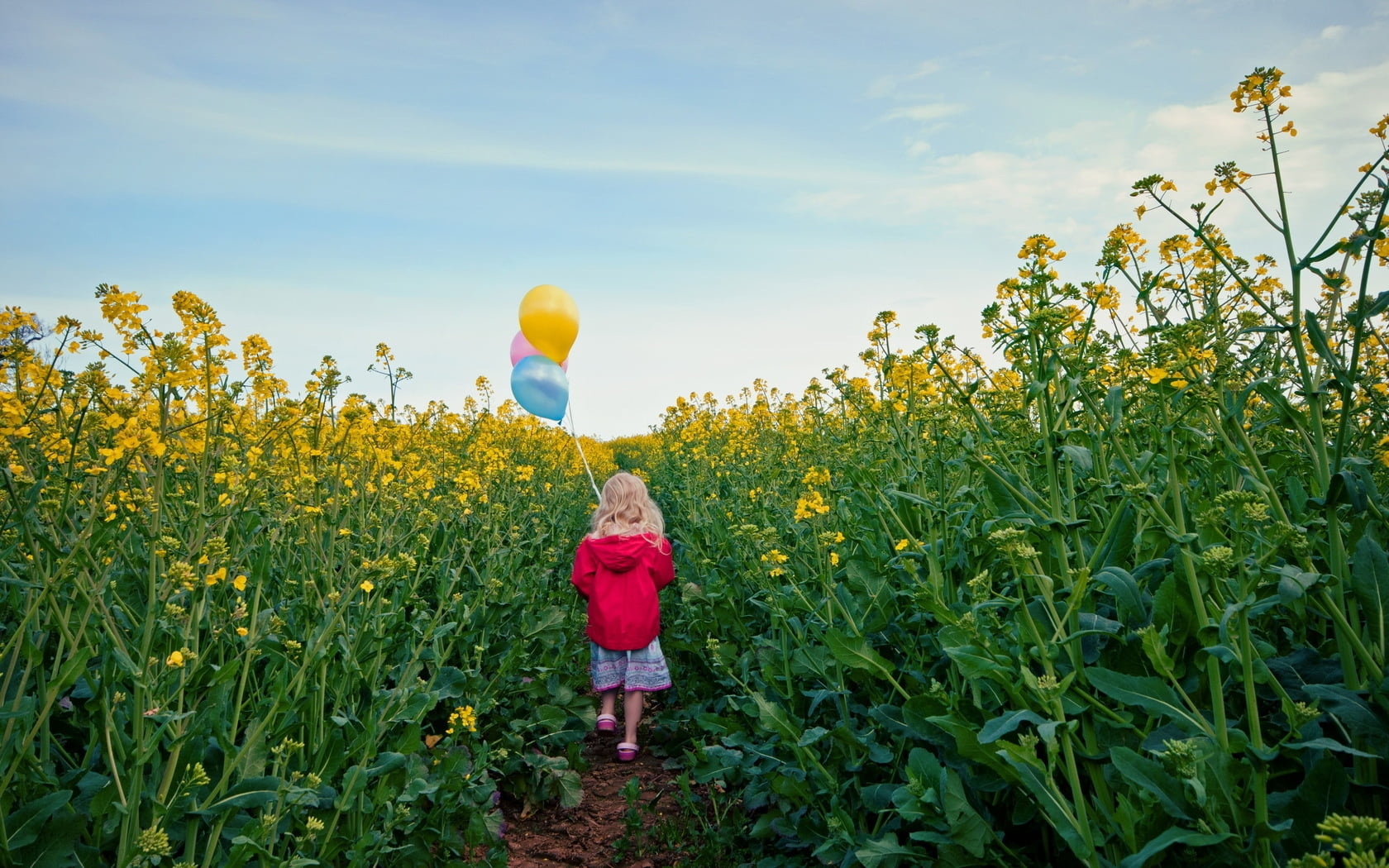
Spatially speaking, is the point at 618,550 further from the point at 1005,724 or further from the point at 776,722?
the point at 1005,724

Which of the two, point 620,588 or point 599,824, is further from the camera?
point 620,588

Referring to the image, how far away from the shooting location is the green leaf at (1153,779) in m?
1.76

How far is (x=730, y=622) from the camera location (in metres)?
4.59

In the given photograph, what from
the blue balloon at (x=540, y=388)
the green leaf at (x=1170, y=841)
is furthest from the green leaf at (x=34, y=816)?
the blue balloon at (x=540, y=388)

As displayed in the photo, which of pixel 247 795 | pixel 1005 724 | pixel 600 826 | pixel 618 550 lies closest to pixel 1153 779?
pixel 1005 724

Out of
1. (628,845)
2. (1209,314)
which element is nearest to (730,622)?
(628,845)

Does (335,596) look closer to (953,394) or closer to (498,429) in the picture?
(953,394)

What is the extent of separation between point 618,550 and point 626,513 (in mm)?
294

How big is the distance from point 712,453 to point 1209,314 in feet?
18.0

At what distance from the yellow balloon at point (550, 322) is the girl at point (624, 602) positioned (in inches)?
164

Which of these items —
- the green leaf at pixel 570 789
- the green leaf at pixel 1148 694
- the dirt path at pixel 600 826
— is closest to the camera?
the green leaf at pixel 1148 694

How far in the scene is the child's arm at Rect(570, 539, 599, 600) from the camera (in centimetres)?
499

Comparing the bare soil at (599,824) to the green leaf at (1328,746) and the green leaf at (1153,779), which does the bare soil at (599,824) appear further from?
the green leaf at (1328,746)

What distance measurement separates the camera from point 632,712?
467 cm
